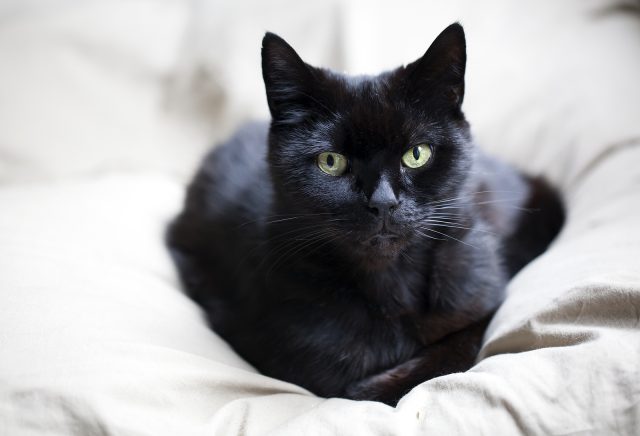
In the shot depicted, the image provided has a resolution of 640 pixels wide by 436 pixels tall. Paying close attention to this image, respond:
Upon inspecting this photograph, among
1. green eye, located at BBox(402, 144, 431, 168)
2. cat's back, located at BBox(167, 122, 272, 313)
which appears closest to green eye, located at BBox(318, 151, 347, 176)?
green eye, located at BBox(402, 144, 431, 168)

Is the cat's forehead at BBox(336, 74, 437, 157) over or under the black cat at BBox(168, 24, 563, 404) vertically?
over

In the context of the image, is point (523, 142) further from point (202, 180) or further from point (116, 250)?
point (116, 250)

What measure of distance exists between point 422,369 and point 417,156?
395 mm

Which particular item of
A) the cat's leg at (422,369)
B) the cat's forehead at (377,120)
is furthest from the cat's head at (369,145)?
the cat's leg at (422,369)

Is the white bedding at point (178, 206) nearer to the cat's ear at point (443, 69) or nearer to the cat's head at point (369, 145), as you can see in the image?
the cat's head at point (369, 145)

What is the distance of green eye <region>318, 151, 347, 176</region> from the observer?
1.14 m

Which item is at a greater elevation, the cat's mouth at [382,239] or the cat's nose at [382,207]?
the cat's nose at [382,207]

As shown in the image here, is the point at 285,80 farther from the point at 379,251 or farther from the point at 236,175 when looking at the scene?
the point at 236,175

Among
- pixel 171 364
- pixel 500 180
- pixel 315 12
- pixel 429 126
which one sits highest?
pixel 315 12

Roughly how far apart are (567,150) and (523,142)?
0.16 meters

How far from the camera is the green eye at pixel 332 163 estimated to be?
1138mm

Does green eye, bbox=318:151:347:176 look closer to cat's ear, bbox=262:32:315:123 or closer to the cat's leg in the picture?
cat's ear, bbox=262:32:315:123

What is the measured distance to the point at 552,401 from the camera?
0.88m

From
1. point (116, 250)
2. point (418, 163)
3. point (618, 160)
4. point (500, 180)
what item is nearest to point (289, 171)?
point (418, 163)
